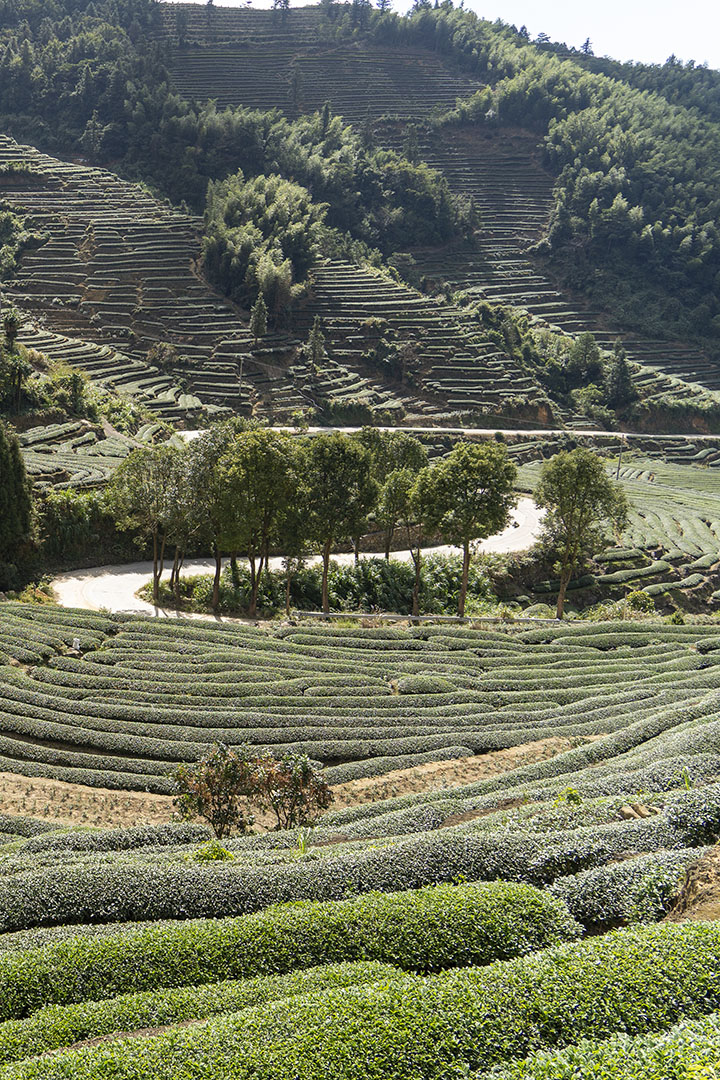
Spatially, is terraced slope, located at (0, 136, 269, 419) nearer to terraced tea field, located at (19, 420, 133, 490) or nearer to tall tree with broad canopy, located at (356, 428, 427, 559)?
terraced tea field, located at (19, 420, 133, 490)

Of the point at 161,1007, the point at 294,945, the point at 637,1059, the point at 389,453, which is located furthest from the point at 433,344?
the point at 637,1059

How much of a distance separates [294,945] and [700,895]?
701 centimetres

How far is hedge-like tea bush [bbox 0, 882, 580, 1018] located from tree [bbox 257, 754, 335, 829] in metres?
6.22

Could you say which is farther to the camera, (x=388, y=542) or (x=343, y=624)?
(x=388, y=542)

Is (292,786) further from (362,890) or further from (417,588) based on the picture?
(417,588)

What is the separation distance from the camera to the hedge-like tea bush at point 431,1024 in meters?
9.00

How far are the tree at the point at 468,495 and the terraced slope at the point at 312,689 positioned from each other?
776 cm

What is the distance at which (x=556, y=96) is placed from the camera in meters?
164

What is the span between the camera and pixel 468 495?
134 feet

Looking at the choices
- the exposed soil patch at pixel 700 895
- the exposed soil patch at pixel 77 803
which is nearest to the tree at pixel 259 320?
the exposed soil patch at pixel 77 803

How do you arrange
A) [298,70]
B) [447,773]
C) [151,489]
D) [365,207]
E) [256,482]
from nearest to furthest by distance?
[447,773] < [256,482] < [151,489] < [365,207] < [298,70]

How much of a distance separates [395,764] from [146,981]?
1277 centimetres

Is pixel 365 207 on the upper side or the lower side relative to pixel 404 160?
lower

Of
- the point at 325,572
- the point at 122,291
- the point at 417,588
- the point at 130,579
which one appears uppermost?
the point at 122,291
